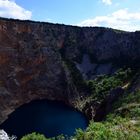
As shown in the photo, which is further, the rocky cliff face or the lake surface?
the rocky cliff face

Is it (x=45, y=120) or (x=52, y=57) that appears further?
(x=52, y=57)

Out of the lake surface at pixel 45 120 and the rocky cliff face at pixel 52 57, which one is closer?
the lake surface at pixel 45 120

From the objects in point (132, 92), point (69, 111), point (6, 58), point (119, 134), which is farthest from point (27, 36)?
point (119, 134)

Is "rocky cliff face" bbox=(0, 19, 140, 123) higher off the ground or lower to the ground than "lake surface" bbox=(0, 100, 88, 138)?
higher

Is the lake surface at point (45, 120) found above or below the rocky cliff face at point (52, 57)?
below

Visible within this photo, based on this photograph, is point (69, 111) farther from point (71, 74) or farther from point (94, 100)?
point (71, 74)
